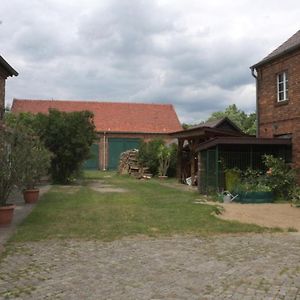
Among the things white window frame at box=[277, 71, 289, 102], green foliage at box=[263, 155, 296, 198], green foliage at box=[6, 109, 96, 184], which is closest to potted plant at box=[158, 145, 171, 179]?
green foliage at box=[6, 109, 96, 184]

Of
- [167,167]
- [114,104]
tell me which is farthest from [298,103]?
[114,104]

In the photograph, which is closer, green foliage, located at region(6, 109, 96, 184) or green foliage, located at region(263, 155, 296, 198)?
green foliage, located at region(263, 155, 296, 198)

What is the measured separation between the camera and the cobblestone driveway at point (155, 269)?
602cm

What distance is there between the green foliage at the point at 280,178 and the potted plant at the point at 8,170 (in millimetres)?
9703

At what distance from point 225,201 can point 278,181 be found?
2.28m

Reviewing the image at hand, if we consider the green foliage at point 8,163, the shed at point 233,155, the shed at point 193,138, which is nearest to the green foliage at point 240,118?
the shed at point 193,138

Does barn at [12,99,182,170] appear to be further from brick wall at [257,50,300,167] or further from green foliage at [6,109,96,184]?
brick wall at [257,50,300,167]

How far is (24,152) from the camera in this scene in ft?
40.2

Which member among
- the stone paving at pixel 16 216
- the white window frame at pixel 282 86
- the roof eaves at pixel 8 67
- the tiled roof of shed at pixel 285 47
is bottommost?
the stone paving at pixel 16 216

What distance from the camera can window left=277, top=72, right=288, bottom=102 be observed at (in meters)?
19.5

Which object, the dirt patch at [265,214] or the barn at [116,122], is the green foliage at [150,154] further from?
the dirt patch at [265,214]

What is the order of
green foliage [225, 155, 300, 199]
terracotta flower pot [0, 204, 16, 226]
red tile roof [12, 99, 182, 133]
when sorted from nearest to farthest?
1. terracotta flower pot [0, 204, 16, 226]
2. green foliage [225, 155, 300, 199]
3. red tile roof [12, 99, 182, 133]

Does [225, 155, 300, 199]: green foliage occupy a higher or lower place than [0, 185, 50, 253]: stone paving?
higher

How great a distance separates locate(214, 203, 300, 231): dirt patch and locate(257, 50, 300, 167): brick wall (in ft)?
12.4
